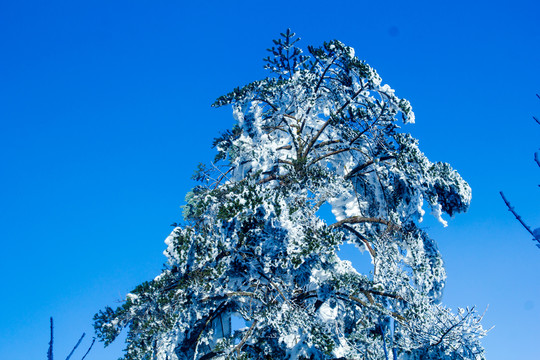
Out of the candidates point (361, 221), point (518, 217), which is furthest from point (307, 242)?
point (518, 217)

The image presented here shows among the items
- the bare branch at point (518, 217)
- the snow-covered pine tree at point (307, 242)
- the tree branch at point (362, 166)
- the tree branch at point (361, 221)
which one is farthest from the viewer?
the tree branch at point (361, 221)

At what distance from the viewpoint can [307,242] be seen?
8.50 meters

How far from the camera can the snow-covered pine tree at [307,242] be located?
27.7 feet

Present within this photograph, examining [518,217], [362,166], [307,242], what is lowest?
[518,217]

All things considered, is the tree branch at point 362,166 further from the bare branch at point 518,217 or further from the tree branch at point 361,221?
the bare branch at point 518,217

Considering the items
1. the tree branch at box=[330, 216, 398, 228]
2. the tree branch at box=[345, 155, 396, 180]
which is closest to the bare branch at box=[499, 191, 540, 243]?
the tree branch at box=[345, 155, 396, 180]

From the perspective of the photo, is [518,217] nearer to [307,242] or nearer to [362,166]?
[307,242]

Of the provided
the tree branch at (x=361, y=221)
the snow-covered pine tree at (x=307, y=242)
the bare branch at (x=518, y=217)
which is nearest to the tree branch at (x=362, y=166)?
the snow-covered pine tree at (x=307, y=242)

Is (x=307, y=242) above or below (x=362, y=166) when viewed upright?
below

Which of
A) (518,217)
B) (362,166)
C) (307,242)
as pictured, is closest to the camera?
(518,217)

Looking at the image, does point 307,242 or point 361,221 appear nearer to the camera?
point 307,242

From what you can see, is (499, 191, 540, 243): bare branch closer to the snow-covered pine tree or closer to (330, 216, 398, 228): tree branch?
the snow-covered pine tree

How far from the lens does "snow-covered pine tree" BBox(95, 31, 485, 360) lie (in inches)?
332

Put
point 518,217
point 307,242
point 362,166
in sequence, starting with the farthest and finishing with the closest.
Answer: point 362,166 < point 307,242 < point 518,217
